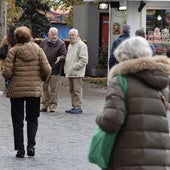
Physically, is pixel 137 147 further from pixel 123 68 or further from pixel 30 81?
pixel 30 81

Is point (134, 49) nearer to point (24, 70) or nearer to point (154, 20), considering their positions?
point (24, 70)

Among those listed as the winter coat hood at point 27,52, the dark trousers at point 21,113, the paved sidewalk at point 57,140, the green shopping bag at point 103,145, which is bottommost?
the paved sidewalk at point 57,140

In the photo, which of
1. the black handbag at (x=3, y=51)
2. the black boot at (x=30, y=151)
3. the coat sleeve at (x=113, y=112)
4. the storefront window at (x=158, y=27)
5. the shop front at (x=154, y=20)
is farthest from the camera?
the storefront window at (x=158, y=27)

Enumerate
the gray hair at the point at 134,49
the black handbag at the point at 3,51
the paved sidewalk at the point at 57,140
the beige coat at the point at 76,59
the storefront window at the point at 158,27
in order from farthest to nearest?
the storefront window at the point at 158,27 → the beige coat at the point at 76,59 → the black handbag at the point at 3,51 → the paved sidewalk at the point at 57,140 → the gray hair at the point at 134,49

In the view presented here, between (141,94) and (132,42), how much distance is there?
1.36ft

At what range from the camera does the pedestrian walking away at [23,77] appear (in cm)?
909

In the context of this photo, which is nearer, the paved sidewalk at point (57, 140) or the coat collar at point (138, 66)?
the coat collar at point (138, 66)

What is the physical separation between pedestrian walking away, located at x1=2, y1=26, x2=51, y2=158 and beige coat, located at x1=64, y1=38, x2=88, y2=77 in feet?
16.9

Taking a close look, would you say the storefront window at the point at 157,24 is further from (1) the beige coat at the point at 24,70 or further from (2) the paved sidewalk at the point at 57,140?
(1) the beige coat at the point at 24,70

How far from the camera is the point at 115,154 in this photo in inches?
212

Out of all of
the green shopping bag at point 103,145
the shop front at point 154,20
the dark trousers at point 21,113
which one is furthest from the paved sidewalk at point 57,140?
the shop front at point 154,20

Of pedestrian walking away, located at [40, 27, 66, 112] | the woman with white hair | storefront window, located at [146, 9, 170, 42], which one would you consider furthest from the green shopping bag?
storefront window, located at [146, 9, 170, 42]

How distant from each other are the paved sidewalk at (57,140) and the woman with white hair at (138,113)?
335cm

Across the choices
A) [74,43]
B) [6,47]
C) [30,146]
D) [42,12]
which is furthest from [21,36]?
[42,12]
